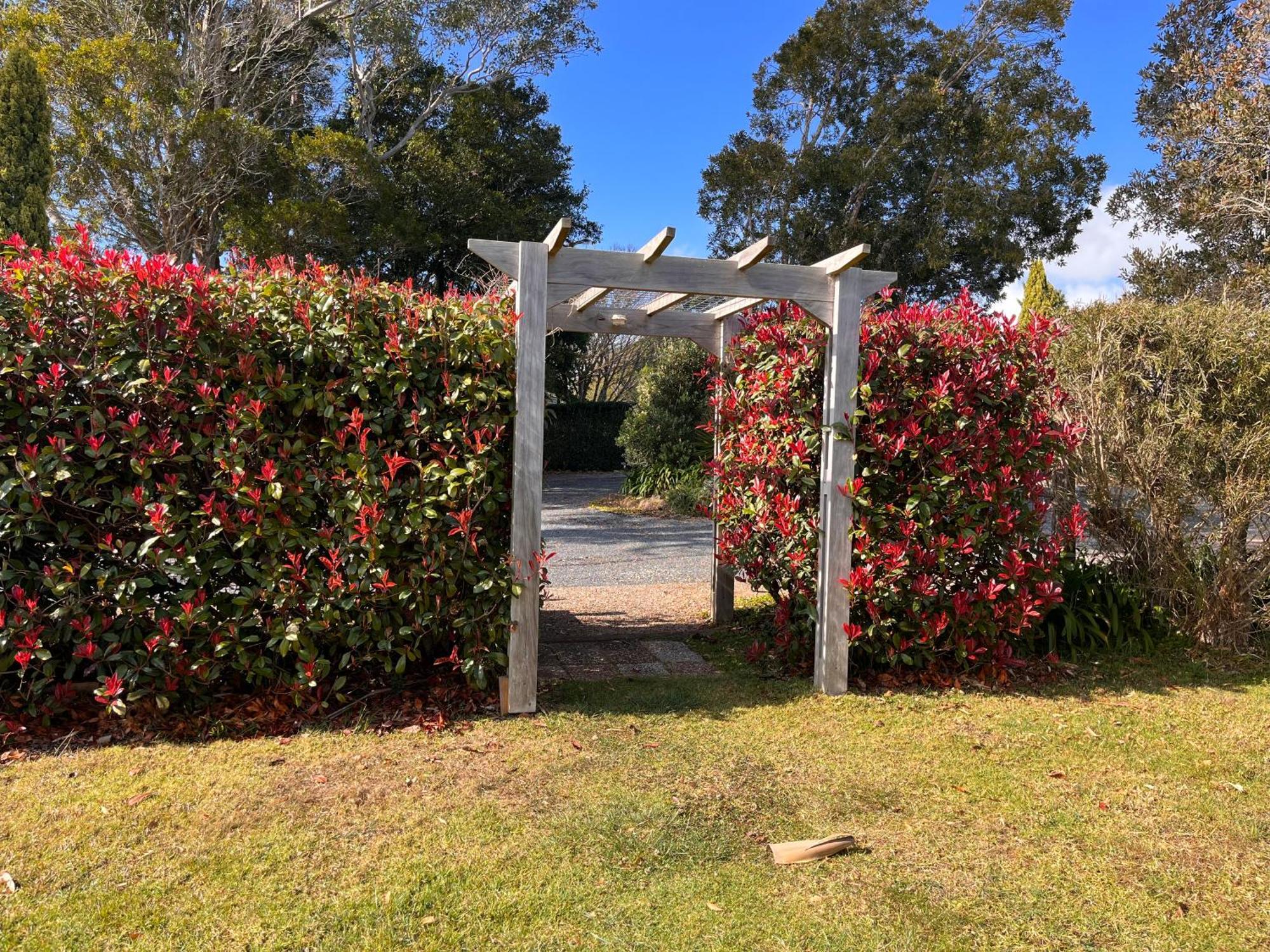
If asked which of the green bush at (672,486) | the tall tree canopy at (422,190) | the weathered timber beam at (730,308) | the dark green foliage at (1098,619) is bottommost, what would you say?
the dark green foliage at (1098,619)

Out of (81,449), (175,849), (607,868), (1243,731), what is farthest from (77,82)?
(1243,731)

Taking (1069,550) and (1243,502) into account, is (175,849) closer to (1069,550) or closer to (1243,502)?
(1069,550)

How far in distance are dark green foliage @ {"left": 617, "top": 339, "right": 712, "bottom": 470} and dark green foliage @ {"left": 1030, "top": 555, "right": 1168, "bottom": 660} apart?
350 inches

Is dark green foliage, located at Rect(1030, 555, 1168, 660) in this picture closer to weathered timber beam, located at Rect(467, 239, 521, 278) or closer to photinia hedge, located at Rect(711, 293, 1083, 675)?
photinia hedge, located at Rect(711, 293, 1083, 675)

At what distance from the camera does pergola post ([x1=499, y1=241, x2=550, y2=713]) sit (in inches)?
161

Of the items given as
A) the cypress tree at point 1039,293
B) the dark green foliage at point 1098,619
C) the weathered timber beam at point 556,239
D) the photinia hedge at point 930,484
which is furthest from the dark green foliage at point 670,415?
the weathered timber beam at point 556,239

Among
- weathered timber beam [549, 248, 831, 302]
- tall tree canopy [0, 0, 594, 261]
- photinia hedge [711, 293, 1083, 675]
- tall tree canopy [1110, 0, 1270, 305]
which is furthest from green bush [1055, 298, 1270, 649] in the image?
tall tree canopy [0, 0, 594, 261]

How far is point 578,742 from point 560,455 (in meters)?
19.8

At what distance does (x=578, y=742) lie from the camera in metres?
3.80

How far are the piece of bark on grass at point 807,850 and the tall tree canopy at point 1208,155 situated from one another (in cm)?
1000

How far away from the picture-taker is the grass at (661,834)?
244 cm

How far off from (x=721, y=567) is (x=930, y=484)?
201 cm

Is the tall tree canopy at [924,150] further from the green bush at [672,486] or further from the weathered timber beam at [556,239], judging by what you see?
the weathered timber beam at [556,239]

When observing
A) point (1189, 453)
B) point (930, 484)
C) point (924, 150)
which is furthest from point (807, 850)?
point (924, 150)
